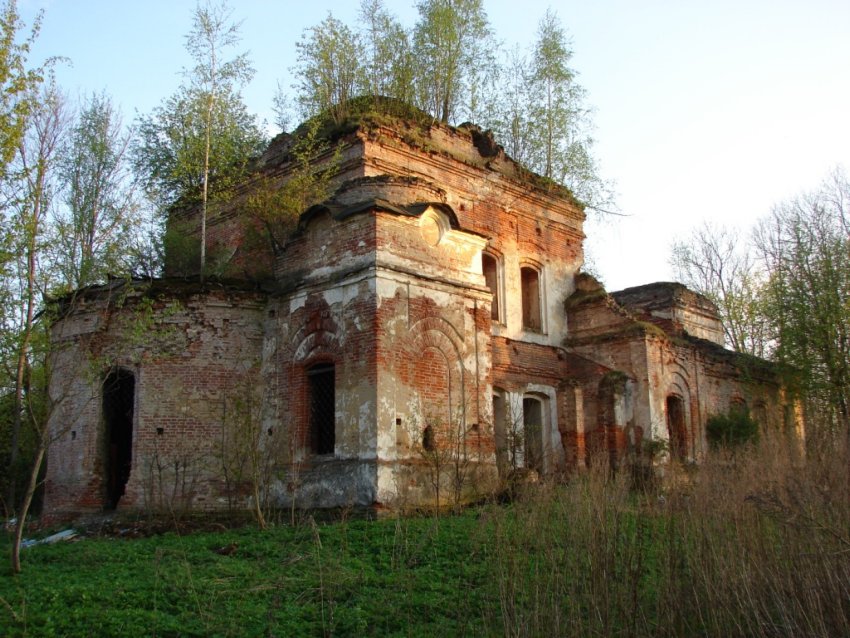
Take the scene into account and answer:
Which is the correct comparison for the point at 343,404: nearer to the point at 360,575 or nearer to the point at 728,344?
the point at 360,575

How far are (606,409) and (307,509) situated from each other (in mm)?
7328

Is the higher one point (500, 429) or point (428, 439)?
point (500, 429)

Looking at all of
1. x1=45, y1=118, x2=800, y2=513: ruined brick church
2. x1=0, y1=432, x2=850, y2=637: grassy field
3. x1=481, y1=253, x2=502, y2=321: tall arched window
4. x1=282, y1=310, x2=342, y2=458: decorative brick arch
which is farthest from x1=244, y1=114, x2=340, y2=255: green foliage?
x1=0, y1=432, x2=850, y2=637: grassy field

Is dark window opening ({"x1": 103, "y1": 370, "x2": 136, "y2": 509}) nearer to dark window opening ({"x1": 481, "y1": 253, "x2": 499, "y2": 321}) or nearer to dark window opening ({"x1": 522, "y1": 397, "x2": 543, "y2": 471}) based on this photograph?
dark window opening ({"x1": 522, "y1": 397, "x2": 543, "y2": 471})

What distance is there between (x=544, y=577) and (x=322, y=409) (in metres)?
7.38

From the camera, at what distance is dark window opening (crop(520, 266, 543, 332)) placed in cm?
1875

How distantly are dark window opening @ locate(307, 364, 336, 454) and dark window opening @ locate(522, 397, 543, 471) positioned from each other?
3437 millimetres

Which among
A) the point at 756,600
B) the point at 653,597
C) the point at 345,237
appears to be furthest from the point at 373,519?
the point at 756,600

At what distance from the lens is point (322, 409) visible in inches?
535

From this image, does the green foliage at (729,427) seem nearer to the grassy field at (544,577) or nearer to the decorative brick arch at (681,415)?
the decorative brick arch at (681,415)

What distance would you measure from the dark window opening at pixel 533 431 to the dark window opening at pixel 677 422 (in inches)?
123

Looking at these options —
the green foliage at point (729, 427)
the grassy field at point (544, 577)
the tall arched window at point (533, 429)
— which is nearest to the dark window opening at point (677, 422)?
the green foliage at point (729, 427)

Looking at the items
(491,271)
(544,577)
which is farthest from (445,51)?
(544,577)

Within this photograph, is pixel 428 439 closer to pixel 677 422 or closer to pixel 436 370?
pixel 436 370
